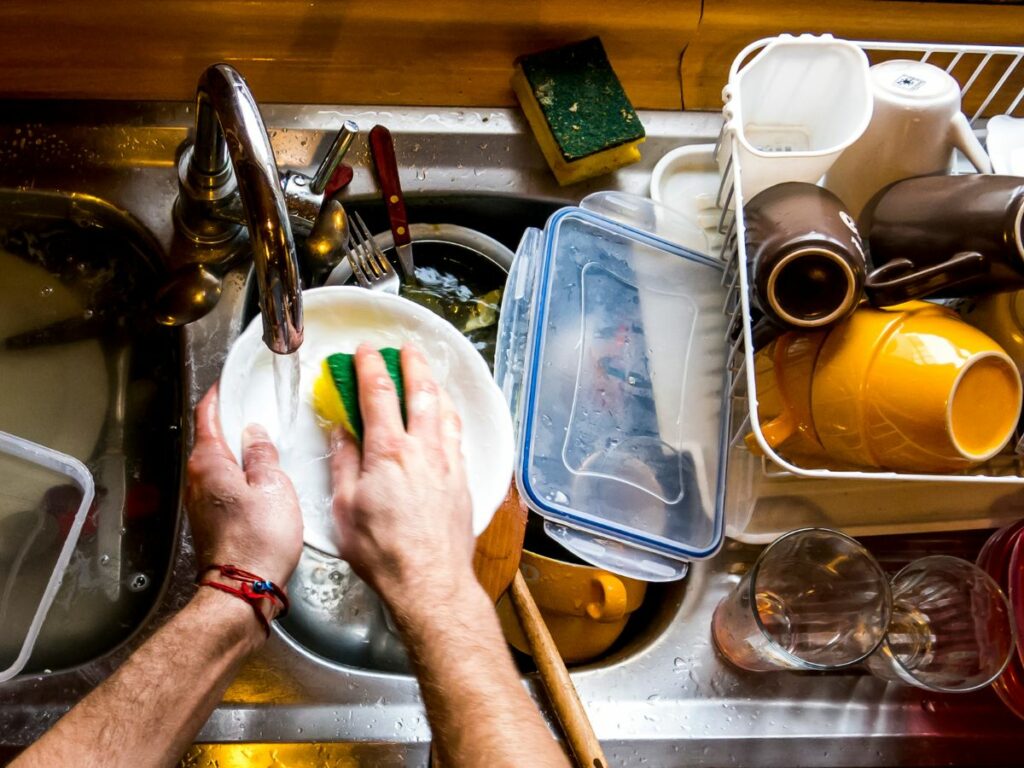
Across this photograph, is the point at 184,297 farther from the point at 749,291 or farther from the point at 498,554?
the point at 749,291

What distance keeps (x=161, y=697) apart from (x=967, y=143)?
79cm

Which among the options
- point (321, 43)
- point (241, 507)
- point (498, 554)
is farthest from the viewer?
point (321, 43)

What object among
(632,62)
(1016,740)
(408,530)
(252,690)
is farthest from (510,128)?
(1016,740)

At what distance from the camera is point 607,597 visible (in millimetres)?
810

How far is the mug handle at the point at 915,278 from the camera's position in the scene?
2.02ft

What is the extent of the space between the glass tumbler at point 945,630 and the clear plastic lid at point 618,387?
0.65 ft

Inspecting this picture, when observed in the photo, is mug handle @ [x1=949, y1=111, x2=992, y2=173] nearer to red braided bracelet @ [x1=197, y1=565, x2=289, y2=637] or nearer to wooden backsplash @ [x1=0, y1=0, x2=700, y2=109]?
wooden backsplash @ [x1=0, y1=0, x2=700, y2=109]

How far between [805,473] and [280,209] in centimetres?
44

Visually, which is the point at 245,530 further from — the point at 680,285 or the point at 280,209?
the point at 680,285

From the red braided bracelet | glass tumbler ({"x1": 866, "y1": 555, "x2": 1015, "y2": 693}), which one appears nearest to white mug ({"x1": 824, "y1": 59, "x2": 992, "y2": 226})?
glass tumbler ({"x1": 866, "y1": 555, "x2": 1015, "y2": 693})

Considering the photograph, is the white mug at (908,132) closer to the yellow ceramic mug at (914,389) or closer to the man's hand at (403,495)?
the yellow ceramic mug at (914,389)

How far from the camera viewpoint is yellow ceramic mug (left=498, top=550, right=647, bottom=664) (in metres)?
0.82

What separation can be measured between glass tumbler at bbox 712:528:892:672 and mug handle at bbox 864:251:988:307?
0.23 metres

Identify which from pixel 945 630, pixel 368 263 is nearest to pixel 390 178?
pixel 368 263
